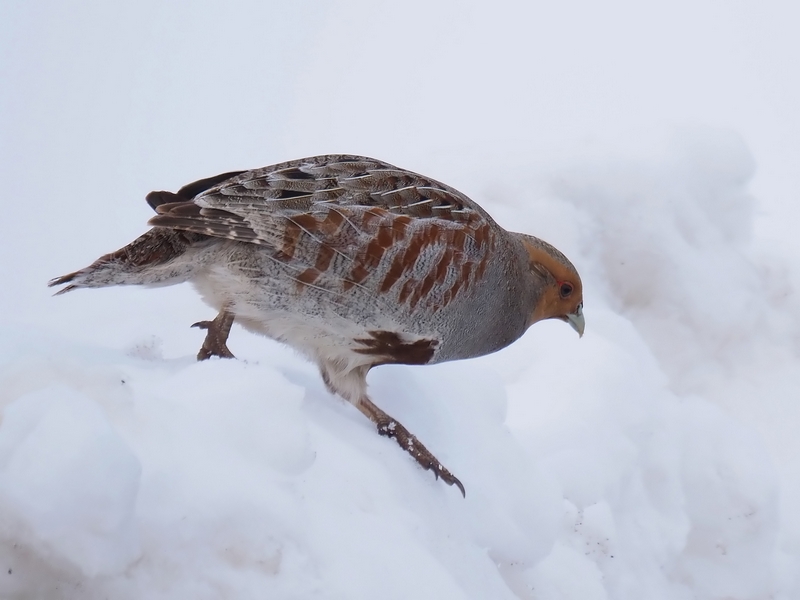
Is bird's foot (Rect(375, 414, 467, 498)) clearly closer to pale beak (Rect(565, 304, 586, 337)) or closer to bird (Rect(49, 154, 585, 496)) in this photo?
bird (Rect(49, 154, 585, 496))

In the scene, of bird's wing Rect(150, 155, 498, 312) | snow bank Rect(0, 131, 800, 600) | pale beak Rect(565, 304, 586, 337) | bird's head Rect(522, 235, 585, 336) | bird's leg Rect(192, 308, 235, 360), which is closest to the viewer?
snow bank Rect(0, 131, 800, 600)

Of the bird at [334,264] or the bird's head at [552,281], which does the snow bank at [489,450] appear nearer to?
the bird at [334,264]

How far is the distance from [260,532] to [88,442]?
1.35 ft

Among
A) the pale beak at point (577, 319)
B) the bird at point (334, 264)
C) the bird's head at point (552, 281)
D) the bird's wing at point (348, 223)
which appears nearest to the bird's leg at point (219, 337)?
the bird at point (334, 264)

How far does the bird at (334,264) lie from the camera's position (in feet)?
8.66

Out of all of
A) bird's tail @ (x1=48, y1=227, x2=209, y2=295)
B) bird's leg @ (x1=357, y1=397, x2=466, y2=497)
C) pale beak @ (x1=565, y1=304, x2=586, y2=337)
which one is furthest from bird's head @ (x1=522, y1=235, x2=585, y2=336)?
bird's tail @ (x1=48, y1=227, x2=209, y2=295)

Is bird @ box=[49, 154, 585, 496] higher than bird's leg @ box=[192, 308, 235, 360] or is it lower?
higher

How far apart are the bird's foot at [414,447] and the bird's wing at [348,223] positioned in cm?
43

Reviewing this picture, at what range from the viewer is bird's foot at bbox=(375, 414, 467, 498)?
268cm

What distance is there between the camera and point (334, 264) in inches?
104

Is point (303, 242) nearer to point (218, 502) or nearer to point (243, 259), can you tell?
point (243, 259)

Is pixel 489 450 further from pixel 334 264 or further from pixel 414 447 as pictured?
pixel 334 264

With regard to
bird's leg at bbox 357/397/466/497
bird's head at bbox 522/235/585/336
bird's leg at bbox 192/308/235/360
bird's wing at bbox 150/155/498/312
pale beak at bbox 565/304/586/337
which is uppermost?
bird's wing at bbox 150/155/498/312

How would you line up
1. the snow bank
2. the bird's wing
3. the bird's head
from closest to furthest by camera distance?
the snow bank → the bird's wing → the bird's head
